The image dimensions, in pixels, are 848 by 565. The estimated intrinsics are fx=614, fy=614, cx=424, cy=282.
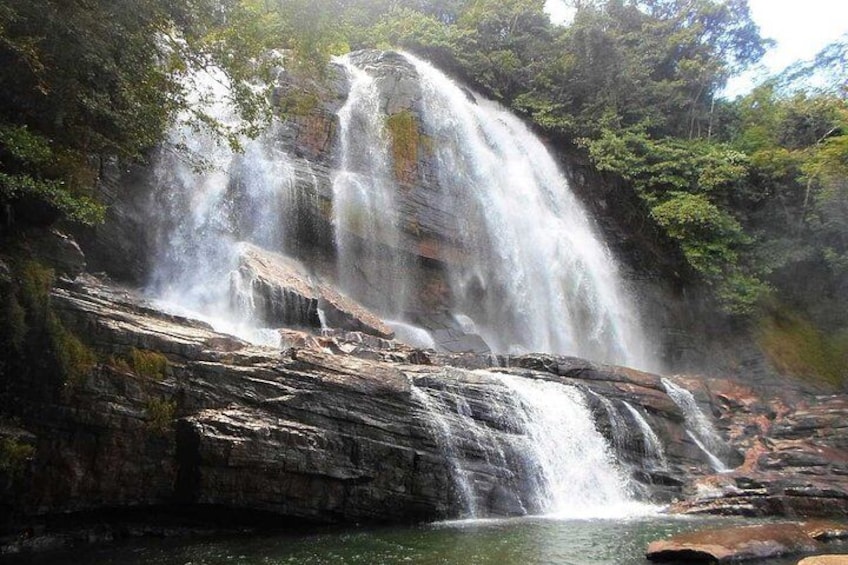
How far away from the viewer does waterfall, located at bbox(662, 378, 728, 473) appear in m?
17.4

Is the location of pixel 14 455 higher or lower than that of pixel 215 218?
lower

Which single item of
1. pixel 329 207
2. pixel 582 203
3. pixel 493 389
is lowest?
pixel 493 389

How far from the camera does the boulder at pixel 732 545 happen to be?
8367 millimetres

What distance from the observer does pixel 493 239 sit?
24.7 m

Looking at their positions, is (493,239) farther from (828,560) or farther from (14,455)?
(14,455)

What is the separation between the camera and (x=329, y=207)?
70.8 ft

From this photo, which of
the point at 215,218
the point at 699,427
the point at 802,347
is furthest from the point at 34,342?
the point at 802,347

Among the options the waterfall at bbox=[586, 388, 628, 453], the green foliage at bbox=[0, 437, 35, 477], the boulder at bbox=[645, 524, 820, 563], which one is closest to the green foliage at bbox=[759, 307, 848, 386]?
the waterfall at bbox=[586, 388, 628, 453]

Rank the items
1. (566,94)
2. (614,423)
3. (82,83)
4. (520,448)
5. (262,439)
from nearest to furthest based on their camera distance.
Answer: (82,83) → (262,439) → (520,448) → (614,423) → (566,94)

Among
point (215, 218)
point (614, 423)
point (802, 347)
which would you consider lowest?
point (614, 423)

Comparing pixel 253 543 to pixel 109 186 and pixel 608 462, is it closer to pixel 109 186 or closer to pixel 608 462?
pixel 608 462

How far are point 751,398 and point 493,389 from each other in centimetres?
1215

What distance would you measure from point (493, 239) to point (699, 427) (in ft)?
33.7

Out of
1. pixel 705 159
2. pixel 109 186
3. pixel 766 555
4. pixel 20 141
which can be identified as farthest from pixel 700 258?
pixel 20 141
